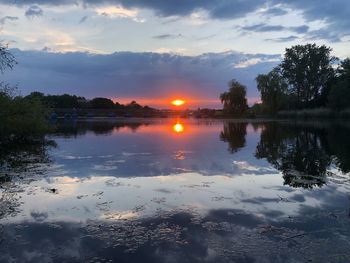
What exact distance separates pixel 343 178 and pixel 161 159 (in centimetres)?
973

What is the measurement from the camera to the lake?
8.23m

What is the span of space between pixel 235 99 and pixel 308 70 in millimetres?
23606

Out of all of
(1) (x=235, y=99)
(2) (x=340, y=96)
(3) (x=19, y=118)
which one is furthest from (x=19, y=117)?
(1) (x=235, y=99)

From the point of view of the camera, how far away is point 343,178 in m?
16.9

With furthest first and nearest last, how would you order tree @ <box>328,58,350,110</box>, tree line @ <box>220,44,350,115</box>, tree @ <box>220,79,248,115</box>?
tree @ <box>220,79,248,115</box>, tree line @ <box>220,44,350,115</box>, tree @ <box>328,58,350,110</box>

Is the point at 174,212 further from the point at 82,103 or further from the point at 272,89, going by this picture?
the point at 82,103

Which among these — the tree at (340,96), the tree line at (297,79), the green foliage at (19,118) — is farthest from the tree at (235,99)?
the green foliage at (19,118)

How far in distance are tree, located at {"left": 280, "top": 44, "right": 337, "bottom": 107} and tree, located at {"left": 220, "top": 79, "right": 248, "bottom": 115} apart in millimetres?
15275

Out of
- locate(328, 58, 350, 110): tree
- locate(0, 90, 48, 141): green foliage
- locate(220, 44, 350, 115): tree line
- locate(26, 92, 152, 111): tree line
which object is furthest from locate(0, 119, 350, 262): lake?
locate(26, 92, 152, 111): tree line

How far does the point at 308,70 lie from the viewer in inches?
4318

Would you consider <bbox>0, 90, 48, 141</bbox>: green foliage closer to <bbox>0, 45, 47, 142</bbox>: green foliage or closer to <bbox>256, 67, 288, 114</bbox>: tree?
<bbox>0, 45, 47, 142</bbox>: green foliage

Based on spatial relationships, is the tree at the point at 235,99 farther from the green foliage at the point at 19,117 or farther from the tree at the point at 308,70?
the green foliage at the point at 19,117

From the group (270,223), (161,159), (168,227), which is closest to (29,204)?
(168,227)

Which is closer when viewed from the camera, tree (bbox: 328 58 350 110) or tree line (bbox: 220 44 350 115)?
tree (bbox: 328 58 350 110)
